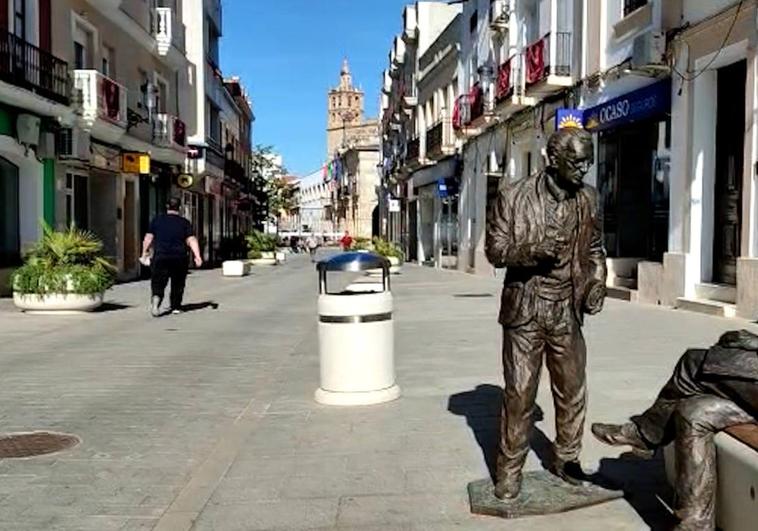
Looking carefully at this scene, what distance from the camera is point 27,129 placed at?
58.4 ft

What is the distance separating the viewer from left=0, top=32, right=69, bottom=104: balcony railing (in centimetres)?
1653

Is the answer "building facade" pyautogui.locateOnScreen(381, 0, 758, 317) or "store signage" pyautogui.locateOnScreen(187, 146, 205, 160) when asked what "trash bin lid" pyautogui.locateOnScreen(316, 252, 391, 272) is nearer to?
"building facade" pyautogui.locateOnScreen(381, 0, 758, 317)

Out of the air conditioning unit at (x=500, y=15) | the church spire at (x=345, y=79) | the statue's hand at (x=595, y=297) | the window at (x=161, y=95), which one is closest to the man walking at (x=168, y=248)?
the statue's hand at (x=595, y=297)

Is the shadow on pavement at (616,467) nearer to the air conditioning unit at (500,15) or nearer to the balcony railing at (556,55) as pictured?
the balcony railing at (556,55)

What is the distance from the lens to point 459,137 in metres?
31.7

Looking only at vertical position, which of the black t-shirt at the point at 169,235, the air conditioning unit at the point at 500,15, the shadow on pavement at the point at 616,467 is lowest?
the shadow on pavement at the point at 616,467

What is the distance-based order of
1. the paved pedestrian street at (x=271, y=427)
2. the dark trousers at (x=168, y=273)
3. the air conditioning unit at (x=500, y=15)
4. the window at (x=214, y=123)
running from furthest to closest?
the window at (x=214, y=123), the air conditioning unit at (x=500, y=15), the dark trousers at (x=168, y=273), the paved pedestrian street at (x=271, y=427)

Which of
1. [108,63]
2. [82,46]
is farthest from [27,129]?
[108,63]

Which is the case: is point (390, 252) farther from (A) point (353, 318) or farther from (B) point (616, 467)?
(B) point (616, 467)

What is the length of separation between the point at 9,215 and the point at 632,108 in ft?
44.6

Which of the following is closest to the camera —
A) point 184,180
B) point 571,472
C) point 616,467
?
point 571,472

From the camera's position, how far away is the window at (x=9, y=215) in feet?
59.8

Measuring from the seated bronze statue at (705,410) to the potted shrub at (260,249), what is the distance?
110ft

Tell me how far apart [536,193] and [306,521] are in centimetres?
197
